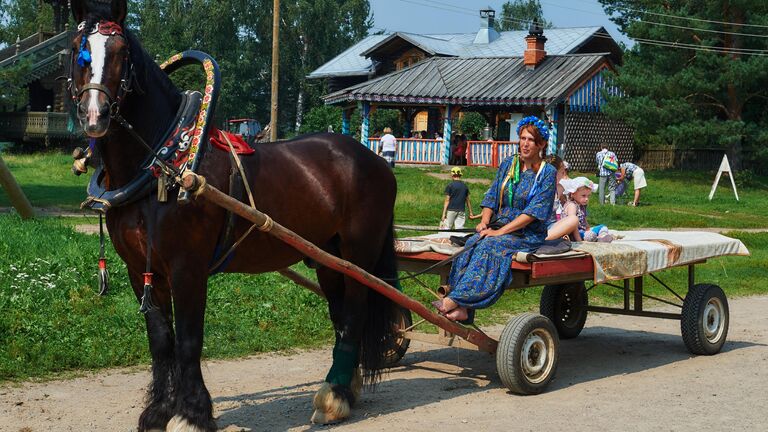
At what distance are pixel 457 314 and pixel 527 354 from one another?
61 cm

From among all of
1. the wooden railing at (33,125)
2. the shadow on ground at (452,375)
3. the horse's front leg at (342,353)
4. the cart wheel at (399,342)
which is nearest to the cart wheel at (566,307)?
the shadow on ground at (452,375)

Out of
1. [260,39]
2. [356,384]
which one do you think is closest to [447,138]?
[356,384]

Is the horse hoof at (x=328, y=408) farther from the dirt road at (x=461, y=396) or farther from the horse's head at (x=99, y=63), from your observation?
the horse's head at (x=99, y=63)

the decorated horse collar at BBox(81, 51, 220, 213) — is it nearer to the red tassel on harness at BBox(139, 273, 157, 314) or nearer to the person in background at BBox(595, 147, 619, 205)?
the red tassel on harness at BBox(139, 273, 157, 314)

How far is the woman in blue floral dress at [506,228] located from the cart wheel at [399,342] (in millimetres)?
380

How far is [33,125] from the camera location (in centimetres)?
4106

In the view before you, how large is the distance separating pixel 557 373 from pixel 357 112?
4884 centimetres

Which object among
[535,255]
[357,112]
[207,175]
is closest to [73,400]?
[207,175]

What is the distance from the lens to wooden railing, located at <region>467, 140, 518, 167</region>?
35938 millimetres

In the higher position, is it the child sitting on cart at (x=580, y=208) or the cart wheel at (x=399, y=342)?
the child sitting on cart at (x=580, y=208)

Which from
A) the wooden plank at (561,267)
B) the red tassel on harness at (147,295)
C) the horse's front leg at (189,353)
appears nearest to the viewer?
the red tassel on harness at (147,295)

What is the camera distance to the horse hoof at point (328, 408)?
21.1 feet

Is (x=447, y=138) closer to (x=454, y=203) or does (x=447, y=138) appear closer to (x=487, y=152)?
(x=487, y=152)

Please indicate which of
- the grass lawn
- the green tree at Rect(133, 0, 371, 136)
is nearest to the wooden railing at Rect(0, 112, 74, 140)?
the green tree at Rect(133, 0, 371, 136)
